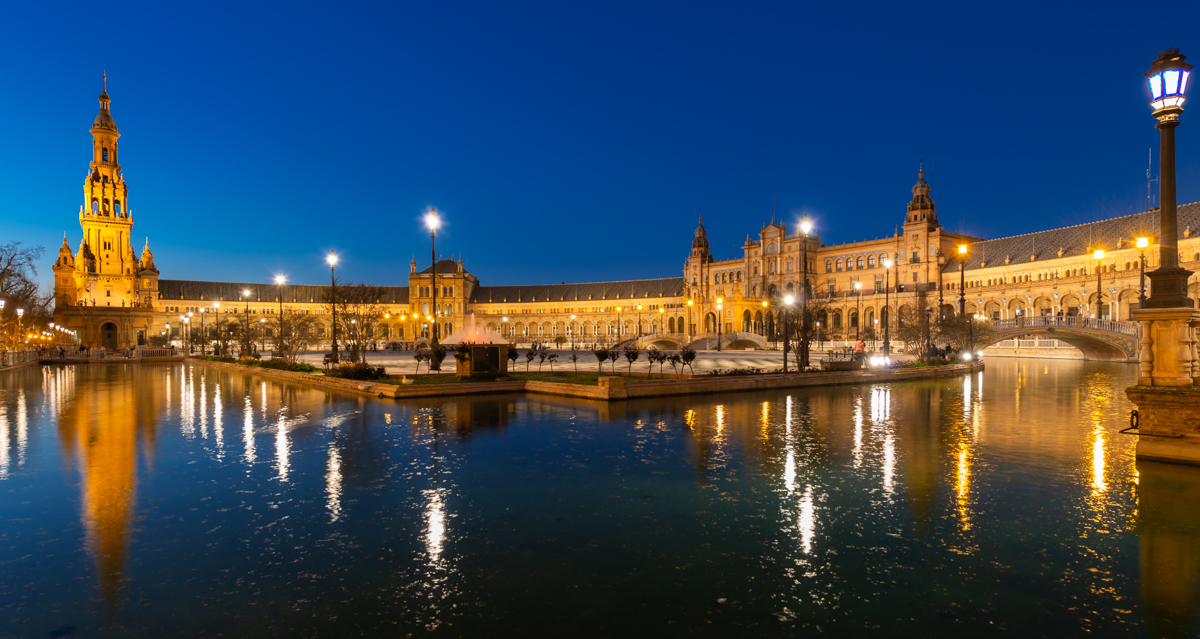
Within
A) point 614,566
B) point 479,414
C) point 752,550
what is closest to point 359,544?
point 614,566

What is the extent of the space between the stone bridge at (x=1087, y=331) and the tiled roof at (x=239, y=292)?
109863mm

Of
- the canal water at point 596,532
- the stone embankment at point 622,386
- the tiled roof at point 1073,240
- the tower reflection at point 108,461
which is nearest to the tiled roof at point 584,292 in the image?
the tiled roof at point 1073,240

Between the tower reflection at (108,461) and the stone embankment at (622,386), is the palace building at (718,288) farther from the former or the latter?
the tower reflection at (108,461)

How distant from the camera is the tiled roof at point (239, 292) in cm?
13150

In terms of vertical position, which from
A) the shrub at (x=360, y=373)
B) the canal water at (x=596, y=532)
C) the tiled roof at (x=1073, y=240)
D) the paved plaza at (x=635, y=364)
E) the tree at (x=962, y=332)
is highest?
the tiled roof at (x=1073, y=240)

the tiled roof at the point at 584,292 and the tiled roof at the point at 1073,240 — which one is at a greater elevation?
the tiled roof at the point at 1073,240

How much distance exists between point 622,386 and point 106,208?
12187 cm

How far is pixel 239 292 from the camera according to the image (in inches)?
5448

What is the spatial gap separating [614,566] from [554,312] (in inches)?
5110

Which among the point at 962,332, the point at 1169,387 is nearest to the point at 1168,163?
the point at 1169,387

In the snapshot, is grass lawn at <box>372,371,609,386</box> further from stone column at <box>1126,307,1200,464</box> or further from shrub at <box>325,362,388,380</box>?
stone column at <box>1126,307,1200,464</box>

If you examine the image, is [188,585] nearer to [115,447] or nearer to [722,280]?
[115,447]

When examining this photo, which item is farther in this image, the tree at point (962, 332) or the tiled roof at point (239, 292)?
the tiled roof at point (239, 292)

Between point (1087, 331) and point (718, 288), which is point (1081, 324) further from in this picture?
point (718, 288)
